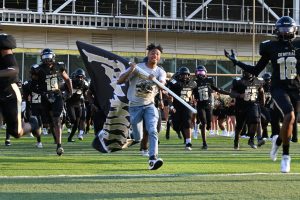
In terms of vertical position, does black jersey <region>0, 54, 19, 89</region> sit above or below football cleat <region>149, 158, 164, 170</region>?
above

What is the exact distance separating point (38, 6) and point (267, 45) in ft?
118

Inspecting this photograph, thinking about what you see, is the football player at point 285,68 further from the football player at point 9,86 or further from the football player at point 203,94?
the football player at point 203,94

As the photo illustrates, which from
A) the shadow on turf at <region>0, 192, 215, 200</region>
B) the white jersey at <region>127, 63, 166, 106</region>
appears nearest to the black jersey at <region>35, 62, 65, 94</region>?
the white jersey at <region>127, 63, 166, 106</region>

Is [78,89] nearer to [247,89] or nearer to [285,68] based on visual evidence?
[247,89]

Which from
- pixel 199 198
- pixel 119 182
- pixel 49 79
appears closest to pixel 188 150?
pixel 49 79

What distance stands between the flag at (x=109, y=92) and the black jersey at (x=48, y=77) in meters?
0.92

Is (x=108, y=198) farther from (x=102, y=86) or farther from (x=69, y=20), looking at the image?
(x=69, y=20)

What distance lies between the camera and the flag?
1295 centimetres

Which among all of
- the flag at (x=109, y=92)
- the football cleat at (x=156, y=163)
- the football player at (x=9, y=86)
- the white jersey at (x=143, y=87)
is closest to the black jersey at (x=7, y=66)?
the football player at (x=9, y=86)

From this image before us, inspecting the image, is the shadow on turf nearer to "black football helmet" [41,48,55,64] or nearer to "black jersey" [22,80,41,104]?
"black football helmet" [41,48,55,64]

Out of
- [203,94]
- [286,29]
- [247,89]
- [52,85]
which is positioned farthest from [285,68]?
[203,94]

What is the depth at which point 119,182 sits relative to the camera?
30.8 feet

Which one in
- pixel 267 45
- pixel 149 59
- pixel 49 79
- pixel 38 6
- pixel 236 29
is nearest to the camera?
pixel 267 45

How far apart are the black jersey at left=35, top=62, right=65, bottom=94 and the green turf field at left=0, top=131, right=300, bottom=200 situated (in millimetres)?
1262
